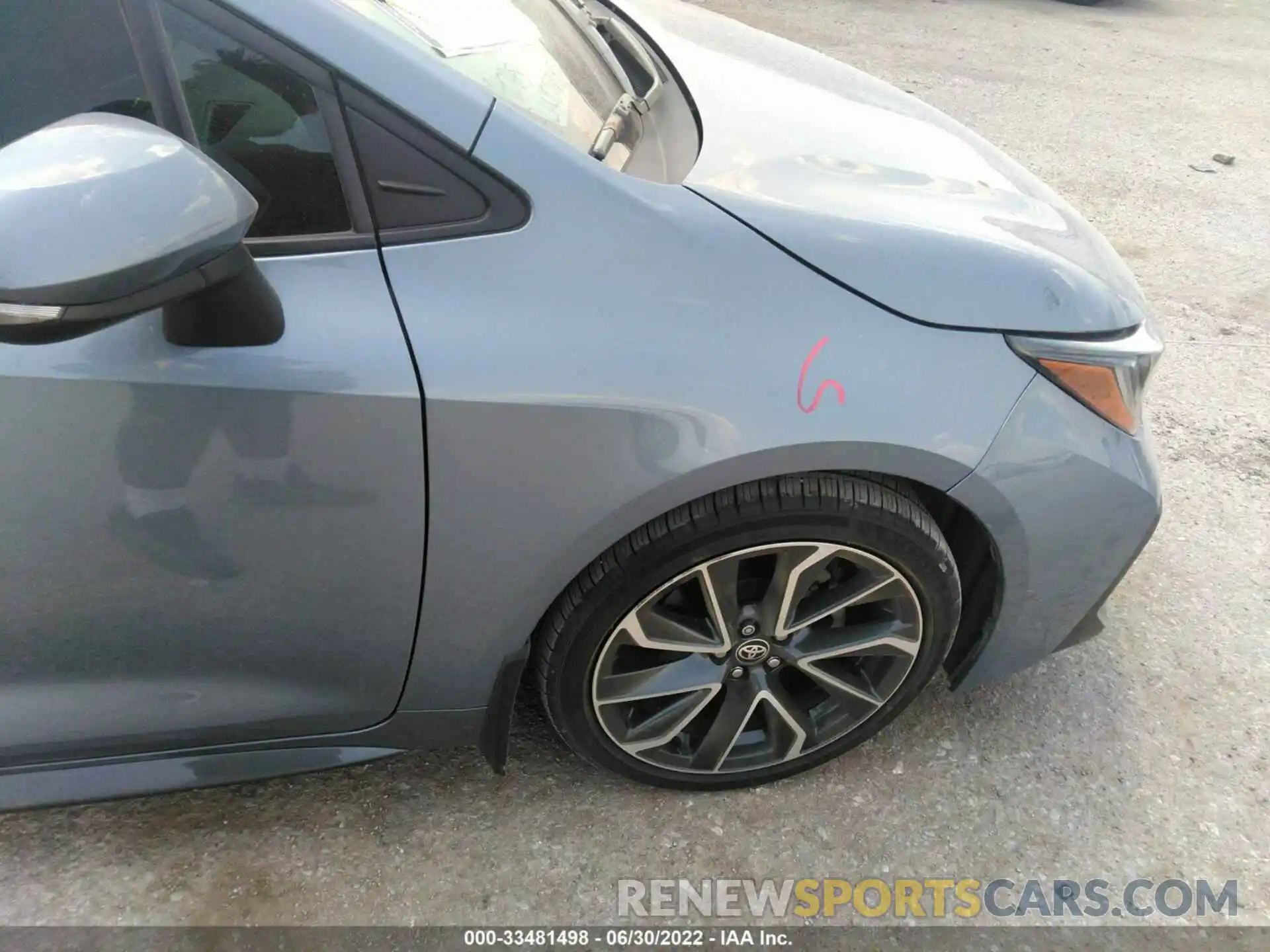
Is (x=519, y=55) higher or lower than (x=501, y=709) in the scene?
higher

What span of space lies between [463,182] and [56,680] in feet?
3.12

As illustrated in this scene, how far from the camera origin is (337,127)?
1.17 m

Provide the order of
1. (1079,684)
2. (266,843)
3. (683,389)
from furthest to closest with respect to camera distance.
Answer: (1079,684), (266,843), (683,389)

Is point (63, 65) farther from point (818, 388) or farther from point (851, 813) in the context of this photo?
point (851, 813)

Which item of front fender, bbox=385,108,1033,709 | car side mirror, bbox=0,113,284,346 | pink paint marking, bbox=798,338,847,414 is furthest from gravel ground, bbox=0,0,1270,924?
car side mirror, bbox=0,113,284,346

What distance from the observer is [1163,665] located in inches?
84.8

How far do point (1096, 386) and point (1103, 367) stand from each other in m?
0.03

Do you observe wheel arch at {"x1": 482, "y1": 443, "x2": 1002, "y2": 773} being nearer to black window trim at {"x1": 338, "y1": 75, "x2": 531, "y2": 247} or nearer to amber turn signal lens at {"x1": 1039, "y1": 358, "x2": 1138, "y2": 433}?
amber turn signal lens at {"x1": 1039, "y1": 358, "x2": 1138, "y2": 433}

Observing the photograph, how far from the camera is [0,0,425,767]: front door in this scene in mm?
1117

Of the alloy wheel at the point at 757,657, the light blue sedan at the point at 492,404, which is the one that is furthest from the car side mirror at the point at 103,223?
the alloy wheel at the point at 757,657

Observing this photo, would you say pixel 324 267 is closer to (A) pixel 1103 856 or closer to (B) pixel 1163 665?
(A) pixel 1103 856

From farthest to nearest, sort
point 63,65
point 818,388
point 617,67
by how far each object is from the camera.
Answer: point 617,67 → point 818,388 → point 63,65

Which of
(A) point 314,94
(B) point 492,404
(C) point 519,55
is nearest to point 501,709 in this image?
(B) point 492,404

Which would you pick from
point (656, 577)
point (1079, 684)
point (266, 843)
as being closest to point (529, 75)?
point (656, 577)
